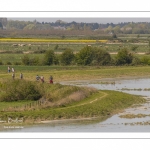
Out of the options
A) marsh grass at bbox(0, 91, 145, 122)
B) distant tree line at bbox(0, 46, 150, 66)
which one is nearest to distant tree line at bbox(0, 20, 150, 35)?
distant tree line at bbox(0, 46, 150, 66)

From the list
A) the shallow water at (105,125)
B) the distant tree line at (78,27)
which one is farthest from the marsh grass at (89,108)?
the distant tree line at (78,27)

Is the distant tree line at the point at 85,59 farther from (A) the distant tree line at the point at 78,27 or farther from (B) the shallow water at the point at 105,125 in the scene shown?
(A) the distant tree line at the point at 78,27

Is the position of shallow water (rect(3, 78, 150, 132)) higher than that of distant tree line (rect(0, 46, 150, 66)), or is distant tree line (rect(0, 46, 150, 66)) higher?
shallow water (rect(3, 78, 150, 132))

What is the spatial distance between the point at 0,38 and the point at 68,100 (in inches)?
3544

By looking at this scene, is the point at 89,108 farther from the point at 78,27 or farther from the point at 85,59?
the point at 78,27

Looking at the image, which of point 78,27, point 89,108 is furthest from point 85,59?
point 78,27

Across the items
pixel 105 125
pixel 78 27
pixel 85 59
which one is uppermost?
pixel 105 125

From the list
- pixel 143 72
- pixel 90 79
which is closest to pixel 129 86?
pixel 90 79

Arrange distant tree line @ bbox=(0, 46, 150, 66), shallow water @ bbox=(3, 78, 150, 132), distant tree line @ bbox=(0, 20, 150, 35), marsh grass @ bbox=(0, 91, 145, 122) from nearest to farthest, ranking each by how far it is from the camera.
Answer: shallow water @ bbox=(3, 78, 150, 132), marsh grass @ bbox=(0, 91, 145, 122), distant tree line @ bbox=(0, 46, 150, 66), distant tree line @ bbox=(0, 20, 150, 35)

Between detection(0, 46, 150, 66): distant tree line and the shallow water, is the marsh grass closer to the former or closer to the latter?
the shallow water

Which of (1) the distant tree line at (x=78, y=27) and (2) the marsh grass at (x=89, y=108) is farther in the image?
(1) the distant tree line at (x=78, y=27)

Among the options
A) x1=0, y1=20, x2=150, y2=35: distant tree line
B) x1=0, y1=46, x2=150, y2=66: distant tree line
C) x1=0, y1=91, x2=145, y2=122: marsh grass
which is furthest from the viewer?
x1=0, y1=20, x2=150, y2=35: distant tree line

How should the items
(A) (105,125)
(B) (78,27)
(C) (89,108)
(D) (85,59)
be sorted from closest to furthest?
1. (A) (105,125)
2. (C) (89,108)
3. (D) (85,59)
4. (B) (78,27)

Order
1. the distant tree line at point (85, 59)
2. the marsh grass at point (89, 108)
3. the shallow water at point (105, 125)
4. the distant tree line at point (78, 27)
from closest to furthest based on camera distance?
the shallow water at point (105, 125), the marsh grass at point (89, 108), the distant tree line at point (85, 59), the distant tree line at point (78, 27)
